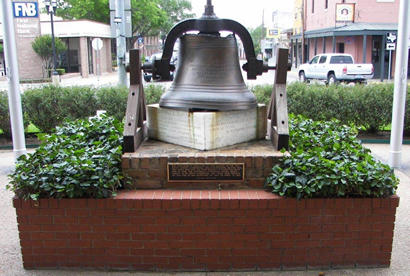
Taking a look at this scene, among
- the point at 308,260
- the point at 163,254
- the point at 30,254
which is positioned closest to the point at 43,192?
the point at 30,254

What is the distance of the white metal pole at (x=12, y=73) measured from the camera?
6.98m

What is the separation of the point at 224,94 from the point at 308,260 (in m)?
1.72

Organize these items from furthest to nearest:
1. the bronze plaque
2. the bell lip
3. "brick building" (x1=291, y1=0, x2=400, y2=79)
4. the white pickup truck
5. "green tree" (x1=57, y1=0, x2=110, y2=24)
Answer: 1. "green tree" (x1=57, y1=0, x2=110, y2=24)
2. "brick building" (x1=291, y1=0, x2=400, y2=79)
3. the white pickup truck
4. the bell lip
5. the bronze plaque

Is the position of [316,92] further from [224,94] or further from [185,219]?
[185,219]

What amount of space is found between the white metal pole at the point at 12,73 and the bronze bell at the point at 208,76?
3586 millimetres

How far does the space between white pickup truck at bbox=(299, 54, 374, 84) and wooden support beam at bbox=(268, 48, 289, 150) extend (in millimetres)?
19737

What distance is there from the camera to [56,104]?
9.91m

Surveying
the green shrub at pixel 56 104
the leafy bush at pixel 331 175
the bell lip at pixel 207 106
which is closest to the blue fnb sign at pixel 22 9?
the green shrub at pixel 56 104

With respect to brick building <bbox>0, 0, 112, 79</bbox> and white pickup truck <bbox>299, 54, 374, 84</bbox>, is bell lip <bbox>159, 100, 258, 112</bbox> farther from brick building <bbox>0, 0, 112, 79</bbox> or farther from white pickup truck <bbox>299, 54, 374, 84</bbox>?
brick building <bbox>0, 0, 112, 79</bbox>

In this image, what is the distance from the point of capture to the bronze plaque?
3920 mm

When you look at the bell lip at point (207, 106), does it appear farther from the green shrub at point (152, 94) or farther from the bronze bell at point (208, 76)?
the green shrub at point (152, 94)

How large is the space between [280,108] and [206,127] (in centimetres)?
76

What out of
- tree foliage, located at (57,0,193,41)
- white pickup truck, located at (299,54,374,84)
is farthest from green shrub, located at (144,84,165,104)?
tree foliage, located at (57,0,193,41)

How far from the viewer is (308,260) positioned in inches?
147
